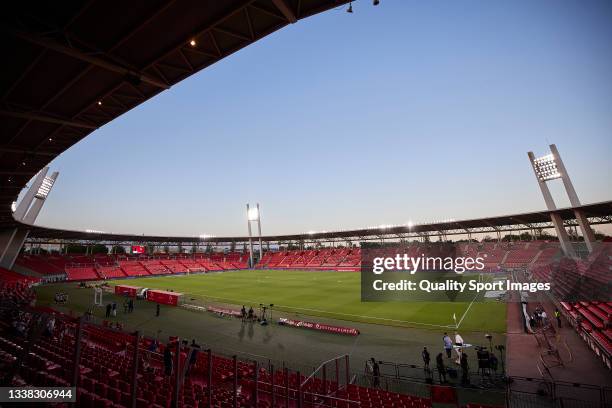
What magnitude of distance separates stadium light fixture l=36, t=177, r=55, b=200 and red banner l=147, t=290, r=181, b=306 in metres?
24.6

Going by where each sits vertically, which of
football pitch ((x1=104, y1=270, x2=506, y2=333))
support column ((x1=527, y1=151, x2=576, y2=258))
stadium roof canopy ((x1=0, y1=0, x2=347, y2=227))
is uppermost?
stadium roof canopy ((x1=0, y1=0, x2=347, y2=227))

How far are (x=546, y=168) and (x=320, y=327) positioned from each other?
37.7 m

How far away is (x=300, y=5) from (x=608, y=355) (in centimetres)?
1805

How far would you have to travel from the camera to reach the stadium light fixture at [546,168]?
125ft

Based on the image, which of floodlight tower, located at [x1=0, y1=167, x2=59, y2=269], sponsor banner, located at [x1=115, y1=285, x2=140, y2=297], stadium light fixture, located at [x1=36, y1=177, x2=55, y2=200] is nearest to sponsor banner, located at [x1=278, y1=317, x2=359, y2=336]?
sponsor banner, located at [x1=115, y1=285, x2=140, y2=297]

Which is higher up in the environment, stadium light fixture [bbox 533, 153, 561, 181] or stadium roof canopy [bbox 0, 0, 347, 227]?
stadium light fixture [bbox 533, 153, 561, 181]

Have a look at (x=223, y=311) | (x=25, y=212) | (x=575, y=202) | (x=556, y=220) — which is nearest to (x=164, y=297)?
(x=223, y=311)

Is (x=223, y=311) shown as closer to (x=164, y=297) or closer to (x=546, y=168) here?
(x=164, y=297)

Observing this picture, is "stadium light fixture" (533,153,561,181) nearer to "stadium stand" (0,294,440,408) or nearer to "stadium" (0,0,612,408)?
"stadium" (0,0,612,408)

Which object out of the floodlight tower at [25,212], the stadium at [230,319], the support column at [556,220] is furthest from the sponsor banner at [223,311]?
the support column at [556,220]

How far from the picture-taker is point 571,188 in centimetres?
3641

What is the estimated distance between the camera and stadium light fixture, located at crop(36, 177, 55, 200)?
4332cm

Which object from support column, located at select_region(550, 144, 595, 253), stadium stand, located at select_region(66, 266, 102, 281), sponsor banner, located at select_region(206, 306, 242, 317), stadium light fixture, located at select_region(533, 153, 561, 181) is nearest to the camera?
sponsor banner, located at select_region(206, 306, 242, 317)

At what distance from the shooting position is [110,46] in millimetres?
8070
